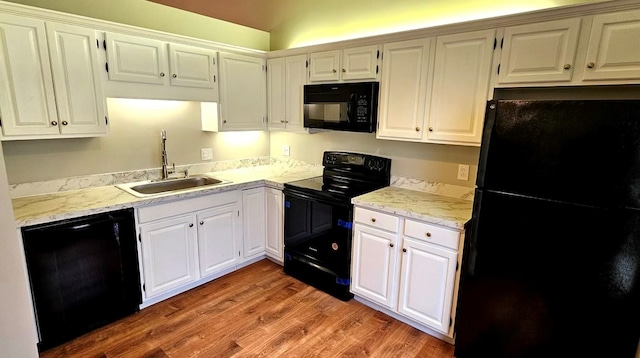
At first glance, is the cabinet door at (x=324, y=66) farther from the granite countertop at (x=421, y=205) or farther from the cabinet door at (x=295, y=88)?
the granite countertop at (x=421, y=205)

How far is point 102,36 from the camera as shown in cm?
237

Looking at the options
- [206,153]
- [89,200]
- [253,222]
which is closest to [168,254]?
[89,200]

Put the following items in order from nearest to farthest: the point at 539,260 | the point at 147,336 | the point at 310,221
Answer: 1. the point at 539,260
2. the point at 147,336
3. the point at 310,221

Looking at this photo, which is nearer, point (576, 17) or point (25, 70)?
point (576, 17)

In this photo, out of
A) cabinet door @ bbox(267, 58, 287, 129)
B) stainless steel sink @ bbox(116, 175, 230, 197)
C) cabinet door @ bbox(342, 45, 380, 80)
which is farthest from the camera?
cabinet door @ bbox(267, 58, 287, 129)

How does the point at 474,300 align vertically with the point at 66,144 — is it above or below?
below

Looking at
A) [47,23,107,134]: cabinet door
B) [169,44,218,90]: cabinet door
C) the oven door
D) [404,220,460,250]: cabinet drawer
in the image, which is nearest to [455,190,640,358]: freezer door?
[404,220,460,250]: cabinet drawer

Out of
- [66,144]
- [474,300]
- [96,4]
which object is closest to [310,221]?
[474,300]

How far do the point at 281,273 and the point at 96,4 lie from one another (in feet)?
9.05

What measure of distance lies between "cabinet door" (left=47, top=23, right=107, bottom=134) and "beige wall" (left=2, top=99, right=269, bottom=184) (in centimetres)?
33

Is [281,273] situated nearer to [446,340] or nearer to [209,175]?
[209,175]

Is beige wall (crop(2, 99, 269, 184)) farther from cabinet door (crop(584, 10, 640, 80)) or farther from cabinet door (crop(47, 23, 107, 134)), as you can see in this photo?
cabinet door (crop(584, 10, 640, 80))

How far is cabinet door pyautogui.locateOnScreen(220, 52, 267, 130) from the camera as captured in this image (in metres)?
3.13

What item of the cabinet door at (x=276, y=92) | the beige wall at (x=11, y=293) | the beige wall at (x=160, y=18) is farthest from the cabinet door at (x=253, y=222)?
the beige wall at (x=11, y=293)
